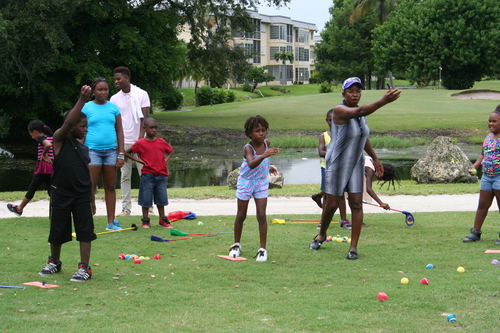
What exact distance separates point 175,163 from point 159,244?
15.1 m

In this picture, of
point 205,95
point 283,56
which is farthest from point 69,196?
point 283,56

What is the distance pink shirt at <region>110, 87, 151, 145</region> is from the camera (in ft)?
30.1

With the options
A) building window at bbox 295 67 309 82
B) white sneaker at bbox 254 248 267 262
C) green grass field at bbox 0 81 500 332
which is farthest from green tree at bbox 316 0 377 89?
white sneaker at bbox 254 248 267 262

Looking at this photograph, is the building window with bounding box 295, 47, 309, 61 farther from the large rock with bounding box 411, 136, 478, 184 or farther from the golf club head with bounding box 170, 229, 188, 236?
the golf club head with bounding box 170, 229, 188, 236

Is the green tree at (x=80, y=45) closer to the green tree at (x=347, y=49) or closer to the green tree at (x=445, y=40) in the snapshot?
the green tree at (x=445, y=40)

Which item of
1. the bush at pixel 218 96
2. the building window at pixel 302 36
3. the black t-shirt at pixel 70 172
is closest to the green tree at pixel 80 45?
the black t-shirt at pixel 70 172

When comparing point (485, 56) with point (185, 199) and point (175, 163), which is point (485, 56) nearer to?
point (175, 163)

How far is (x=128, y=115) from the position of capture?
30.3ft

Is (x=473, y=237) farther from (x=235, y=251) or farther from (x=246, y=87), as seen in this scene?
(x=246, y=87)

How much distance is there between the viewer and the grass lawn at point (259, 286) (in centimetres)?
447

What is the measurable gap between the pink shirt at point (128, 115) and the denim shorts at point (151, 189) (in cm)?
88

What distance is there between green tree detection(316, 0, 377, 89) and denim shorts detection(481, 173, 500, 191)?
6380 cm

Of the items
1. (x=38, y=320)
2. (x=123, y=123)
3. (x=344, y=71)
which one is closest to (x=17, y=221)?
(x=123, y=123)

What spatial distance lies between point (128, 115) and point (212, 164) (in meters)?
12.8
